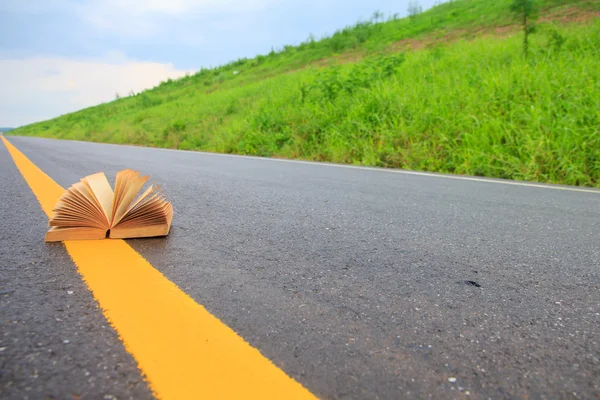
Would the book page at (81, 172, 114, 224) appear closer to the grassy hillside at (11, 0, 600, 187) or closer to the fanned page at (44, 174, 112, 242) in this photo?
the fanned page at (44, 174, 112, 242)

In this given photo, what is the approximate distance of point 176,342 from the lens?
0.90m

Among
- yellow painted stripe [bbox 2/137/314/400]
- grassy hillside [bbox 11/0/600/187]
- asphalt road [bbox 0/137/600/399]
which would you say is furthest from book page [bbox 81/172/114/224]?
grassy hillside [bbox 11/0/600/187]

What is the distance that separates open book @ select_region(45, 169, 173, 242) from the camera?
5.52 ft

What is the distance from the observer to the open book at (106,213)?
1.68m

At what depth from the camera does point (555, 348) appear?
0.97m

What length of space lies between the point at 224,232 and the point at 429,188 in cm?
235

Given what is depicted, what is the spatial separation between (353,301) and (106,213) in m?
1.04

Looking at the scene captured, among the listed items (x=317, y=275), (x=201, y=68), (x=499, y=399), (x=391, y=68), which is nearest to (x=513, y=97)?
(x=391, y=68)

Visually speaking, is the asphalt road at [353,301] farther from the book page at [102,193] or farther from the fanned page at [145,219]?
the book page at [102,193]

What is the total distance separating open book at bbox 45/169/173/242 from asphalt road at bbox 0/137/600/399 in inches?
3.3

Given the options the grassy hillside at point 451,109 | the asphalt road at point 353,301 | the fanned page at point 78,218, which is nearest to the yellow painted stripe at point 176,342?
the asphalt road at point 353,301

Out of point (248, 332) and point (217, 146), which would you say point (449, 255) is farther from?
point (217, 146)

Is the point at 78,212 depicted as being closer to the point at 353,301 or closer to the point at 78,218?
the point at 78,218

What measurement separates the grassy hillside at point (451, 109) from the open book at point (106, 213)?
440 cm
